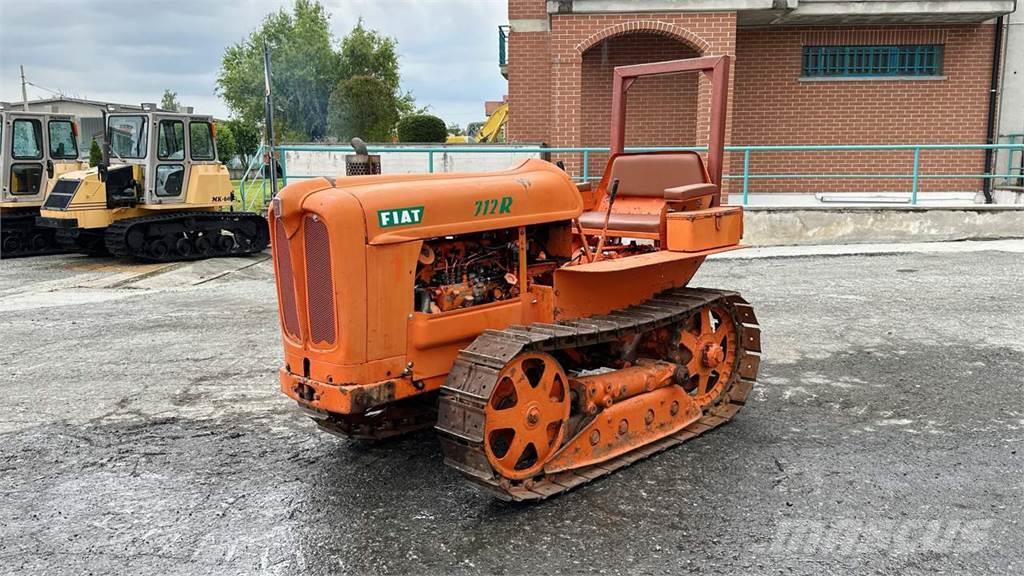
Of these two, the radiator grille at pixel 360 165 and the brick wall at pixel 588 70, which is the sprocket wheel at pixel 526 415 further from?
the brick wall at pixel 588 70

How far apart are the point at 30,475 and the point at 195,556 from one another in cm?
157

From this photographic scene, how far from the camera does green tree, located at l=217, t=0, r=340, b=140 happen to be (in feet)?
145

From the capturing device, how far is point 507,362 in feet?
12.6

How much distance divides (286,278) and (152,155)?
1065 centimetres

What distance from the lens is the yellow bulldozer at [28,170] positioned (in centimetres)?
1477

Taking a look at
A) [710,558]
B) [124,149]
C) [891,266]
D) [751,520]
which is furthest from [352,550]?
[124,149]

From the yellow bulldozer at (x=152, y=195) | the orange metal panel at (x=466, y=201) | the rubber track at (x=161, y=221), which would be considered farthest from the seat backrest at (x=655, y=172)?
the yellow bulldozer at (x=152, y=195)

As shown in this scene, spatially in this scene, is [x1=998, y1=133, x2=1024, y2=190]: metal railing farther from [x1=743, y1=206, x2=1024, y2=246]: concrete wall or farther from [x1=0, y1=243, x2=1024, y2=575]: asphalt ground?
[x1=0, y1=243, x2=1024, y2=575]: asphalt ground

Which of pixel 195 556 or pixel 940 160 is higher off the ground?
pixel 940 160

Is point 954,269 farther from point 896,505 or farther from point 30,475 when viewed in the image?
point 30,475

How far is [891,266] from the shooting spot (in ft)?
36.0

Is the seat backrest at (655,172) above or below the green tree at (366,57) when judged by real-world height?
below

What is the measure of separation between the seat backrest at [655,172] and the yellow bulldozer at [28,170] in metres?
12.4

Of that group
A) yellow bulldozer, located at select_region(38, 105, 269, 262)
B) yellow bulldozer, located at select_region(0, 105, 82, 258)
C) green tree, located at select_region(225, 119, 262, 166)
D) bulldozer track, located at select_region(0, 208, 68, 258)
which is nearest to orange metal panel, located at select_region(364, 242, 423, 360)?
yellow bulldozer, located at select_region(38, 105, 269, 262)
